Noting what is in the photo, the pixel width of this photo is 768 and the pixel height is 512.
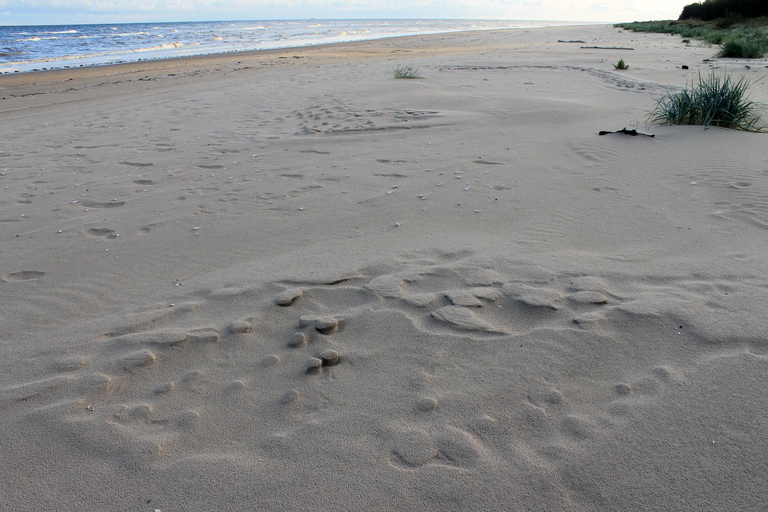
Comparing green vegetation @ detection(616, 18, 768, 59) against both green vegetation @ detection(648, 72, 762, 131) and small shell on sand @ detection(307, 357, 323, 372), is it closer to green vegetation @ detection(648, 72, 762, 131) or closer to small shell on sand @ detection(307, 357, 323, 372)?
green vegetation @ detection(648, 72, 762, 131)

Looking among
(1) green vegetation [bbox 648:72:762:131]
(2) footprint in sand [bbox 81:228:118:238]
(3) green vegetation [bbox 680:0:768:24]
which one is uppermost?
(3) green vegetation [bbox 680:0:768:24]

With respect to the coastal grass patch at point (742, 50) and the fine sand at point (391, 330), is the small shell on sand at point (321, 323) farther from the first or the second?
the coastal grass patch at point (742, 50)

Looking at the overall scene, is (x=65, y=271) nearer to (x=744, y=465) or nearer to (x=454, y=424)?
(x=454, y=424)

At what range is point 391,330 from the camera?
2062mm

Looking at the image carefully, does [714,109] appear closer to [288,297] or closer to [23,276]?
[288,297]

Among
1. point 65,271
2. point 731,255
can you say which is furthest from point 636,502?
point 65,271

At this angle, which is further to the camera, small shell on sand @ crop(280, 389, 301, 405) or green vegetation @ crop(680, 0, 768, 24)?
green vegetation @ crop(680, 0, 768, 24)

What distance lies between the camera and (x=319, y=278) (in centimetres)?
251

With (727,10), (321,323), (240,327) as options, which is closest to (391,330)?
(321,323)

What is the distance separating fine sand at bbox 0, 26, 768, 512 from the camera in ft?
4.64

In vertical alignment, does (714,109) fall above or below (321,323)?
above

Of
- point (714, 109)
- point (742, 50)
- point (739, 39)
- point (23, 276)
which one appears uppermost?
point (739, 39)

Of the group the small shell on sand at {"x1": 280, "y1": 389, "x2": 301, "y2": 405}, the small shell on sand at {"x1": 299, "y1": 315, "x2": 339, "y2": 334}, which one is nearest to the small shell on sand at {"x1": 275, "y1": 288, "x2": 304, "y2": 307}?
the small shell on sand at {"x1": 299, "y1": 315, "x2": 339, "y2": 334}

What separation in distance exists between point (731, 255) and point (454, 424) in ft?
6.57
